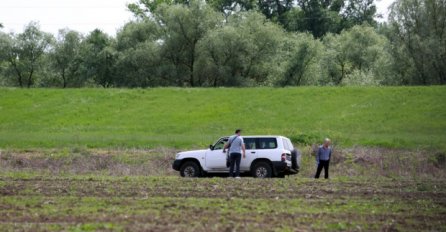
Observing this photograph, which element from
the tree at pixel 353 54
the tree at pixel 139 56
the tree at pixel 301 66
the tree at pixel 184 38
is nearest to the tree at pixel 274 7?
the tree at pixel 353 54

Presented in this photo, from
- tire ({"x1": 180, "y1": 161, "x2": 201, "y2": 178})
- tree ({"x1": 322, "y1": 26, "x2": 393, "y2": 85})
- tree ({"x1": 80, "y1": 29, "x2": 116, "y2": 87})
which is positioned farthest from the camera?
tree ({"x1": 322, "y1": 26, "x2": 393, "y2": 85})

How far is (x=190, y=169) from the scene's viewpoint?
2836cm

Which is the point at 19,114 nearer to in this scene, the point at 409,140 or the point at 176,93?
the point at 176,93

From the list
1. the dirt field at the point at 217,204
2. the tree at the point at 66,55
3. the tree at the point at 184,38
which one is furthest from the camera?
the tree at the point at 66,55

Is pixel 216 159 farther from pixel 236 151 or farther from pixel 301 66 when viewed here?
pixel 301 66

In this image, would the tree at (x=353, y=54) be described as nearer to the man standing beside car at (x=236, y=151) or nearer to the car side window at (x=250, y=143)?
the car side window at (x=250, y=143)

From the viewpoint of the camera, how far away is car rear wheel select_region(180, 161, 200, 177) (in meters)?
28.3

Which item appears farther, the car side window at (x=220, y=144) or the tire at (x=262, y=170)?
the car side window at (x=220, y=144)

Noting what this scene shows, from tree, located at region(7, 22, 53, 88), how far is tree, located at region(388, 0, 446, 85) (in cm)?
3843

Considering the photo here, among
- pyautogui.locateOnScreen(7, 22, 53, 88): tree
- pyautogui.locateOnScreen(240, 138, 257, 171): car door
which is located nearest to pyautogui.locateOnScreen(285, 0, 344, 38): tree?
pyautogui.locateOnScreen(7, 22, 53, 88): tree

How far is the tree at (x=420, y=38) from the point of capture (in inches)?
2539

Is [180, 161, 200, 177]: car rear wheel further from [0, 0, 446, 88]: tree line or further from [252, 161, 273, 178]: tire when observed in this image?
[0, 0, 446, 88]: tree line

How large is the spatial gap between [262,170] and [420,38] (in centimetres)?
4186

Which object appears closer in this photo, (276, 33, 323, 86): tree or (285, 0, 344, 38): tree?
(276, 33, 323, 86): tree
